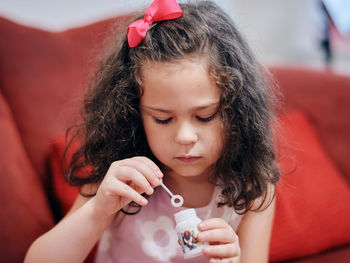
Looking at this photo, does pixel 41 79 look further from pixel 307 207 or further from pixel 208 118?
pixel 307 207

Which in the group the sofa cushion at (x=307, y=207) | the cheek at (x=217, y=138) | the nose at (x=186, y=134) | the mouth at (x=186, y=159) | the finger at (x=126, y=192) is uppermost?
the nose at (x=186, y=134)

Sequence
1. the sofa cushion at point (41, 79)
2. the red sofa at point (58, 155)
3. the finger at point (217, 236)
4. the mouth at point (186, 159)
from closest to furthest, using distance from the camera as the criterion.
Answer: the finger at point (217, 236) < the mouth at point (186, 159) < the red sofa at point (58, 155) < the sofa cushion at point (41, 79)

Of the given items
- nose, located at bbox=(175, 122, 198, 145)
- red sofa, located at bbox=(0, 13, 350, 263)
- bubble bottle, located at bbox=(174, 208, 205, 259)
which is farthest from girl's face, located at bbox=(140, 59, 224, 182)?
red sofa, located at bbox=(0, 13, 350, 263)

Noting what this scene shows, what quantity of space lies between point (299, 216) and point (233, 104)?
0.52m

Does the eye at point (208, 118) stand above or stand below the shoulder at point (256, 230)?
above

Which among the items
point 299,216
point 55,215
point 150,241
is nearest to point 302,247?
point 299,216

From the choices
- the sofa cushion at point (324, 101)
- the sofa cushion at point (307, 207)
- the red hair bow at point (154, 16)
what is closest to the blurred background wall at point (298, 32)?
the sofa cushion at point (324, 101)

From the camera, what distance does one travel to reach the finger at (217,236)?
0.71 meters

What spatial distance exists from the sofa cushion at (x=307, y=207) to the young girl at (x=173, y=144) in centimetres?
22

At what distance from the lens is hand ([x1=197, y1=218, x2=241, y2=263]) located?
71 centimetres

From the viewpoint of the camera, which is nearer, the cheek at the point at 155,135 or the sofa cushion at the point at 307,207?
the cheek at the point at 155,135

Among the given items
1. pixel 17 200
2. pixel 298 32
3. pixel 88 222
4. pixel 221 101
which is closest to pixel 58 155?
pixel 17 200

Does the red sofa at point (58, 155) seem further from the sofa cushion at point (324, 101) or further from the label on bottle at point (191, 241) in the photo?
the label on bottle at point (191, 241)

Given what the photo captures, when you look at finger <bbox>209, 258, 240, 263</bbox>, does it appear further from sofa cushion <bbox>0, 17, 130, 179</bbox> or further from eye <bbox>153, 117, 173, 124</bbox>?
sofa cushion <bbox>0, 17, 130, 179</bbox>
